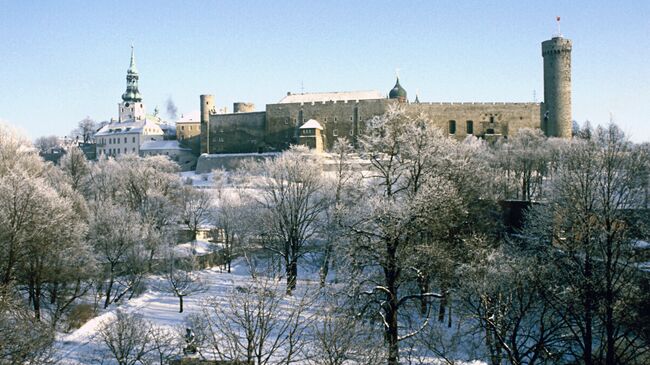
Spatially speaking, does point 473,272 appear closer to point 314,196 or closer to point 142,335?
point 142,335

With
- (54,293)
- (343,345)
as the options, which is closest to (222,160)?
(54,293)

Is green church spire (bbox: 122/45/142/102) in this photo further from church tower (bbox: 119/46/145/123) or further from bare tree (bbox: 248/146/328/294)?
bare tree (bbox: 248/146/328/294)

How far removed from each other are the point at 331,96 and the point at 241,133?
1057 centimetres

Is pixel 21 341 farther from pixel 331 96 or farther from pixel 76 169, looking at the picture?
pixel 331 96

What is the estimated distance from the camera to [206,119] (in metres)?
66.6

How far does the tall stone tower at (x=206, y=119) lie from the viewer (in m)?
65.3

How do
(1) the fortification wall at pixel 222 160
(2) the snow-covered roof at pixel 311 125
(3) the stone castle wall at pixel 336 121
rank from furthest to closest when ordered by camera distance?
(1) the fortification wall at pixel 222 160 → (2) the snow-covered roof at pixel 311 125 → (3) the stone castle wall at pixel 336 121

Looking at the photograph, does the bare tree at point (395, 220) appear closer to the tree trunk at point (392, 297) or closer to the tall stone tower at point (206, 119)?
the tree trunk at point (392, 297)

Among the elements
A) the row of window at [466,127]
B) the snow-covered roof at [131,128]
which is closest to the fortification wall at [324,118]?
the row of window at [466,127]

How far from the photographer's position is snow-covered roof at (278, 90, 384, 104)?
202ft

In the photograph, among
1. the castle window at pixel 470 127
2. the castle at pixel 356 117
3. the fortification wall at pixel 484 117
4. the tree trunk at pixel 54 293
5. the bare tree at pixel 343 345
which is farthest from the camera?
the castle window at pixel 470 127

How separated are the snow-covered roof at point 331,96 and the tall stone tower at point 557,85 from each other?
631 inches

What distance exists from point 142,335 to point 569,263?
11913 millimetres

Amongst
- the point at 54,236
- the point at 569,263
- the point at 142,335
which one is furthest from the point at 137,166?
the point at 569,263
